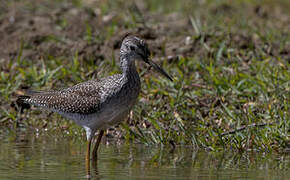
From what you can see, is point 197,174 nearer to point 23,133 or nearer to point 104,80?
point 104,80

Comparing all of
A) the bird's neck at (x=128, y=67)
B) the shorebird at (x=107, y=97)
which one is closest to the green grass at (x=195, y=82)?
the shorebird at (x=107, y=97)

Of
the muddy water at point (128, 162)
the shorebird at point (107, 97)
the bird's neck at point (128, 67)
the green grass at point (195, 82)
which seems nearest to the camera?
the muddy water at point (128, 162)

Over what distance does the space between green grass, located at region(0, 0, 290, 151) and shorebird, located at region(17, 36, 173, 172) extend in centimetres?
86

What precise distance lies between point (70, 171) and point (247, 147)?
7.90 ft

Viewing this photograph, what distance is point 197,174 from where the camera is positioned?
665cm

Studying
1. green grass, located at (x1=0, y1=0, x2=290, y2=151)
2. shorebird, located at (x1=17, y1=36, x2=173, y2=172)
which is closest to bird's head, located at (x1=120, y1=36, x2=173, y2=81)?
shorebird, located at (x1=17, y1=36, x2=173, y2=172)

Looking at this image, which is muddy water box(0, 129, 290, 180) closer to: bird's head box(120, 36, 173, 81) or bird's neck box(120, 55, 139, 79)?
bird's neck box(120, 55, 139, 79)

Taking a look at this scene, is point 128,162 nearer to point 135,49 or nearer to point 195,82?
point 135,49

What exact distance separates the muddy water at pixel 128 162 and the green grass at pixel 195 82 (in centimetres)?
33

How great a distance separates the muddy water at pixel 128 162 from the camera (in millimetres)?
6617

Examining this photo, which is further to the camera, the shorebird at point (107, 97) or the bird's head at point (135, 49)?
the bird's head at point (135, 49)

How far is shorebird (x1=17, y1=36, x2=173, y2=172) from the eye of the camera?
774 centimetres

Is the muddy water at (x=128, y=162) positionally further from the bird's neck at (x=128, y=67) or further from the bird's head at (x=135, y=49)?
the bird's head at (x=135, y=49)

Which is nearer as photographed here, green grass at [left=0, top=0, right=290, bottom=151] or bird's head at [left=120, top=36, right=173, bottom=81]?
bird's head at [left=120, top=36, right=173, bottom=81]
